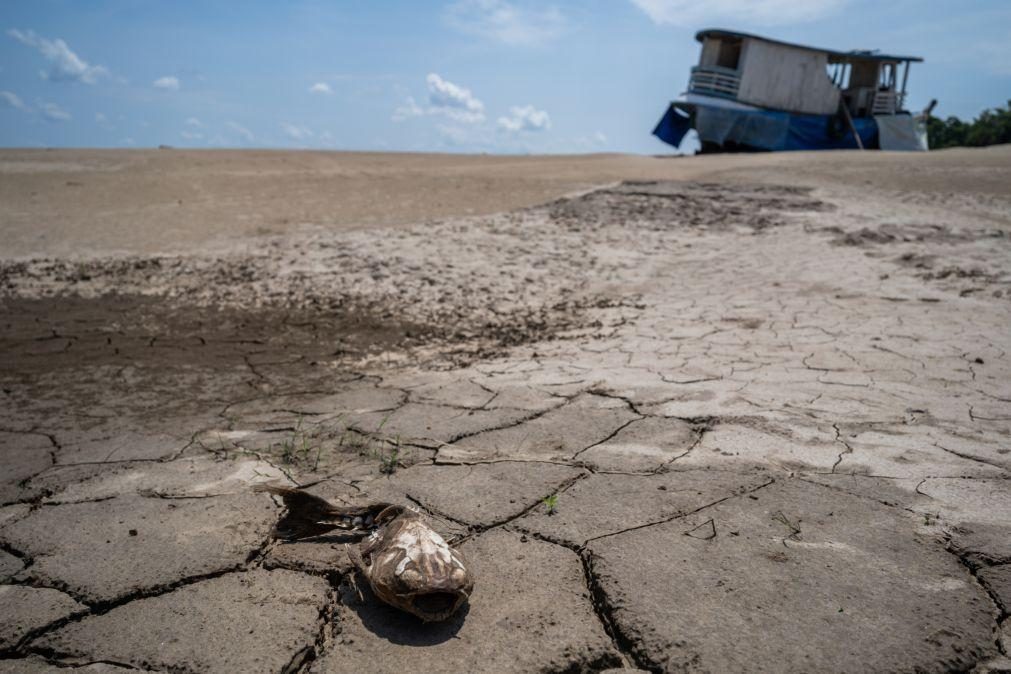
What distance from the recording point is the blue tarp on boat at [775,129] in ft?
61.6

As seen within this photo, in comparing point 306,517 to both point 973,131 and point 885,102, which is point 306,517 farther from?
point 973,131

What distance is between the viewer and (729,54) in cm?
1970

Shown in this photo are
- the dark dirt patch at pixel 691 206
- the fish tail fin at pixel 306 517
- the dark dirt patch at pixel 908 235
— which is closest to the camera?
the fish tail fin at pixel 306 517

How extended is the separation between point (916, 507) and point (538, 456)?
115 cm

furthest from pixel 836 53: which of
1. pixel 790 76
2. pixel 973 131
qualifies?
pixel 973 131

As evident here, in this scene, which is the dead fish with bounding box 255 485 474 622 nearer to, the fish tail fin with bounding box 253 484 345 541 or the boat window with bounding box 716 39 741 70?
the fish tail fin with bounding box 253 484 345 541

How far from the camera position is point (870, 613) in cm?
155

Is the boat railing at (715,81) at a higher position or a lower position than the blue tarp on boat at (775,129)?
higher

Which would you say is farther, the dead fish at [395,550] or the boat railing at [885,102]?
the boat railing at [885,102]

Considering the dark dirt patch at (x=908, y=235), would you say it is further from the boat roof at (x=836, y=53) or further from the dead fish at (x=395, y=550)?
the boat roof at (x=836, y=53)

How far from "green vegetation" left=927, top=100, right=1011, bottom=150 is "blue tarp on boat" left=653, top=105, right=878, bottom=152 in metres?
7.60

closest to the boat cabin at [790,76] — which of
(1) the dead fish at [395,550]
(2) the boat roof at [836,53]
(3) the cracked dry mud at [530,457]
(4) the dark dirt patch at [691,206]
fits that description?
(2) the boat roof at [836,53]

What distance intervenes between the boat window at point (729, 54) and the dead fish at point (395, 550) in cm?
2062

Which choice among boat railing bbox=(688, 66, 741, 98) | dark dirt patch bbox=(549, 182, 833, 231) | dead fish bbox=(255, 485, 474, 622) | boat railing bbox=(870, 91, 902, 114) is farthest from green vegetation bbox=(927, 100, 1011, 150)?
dead fish bbox=(255, 485, 474, 622)
